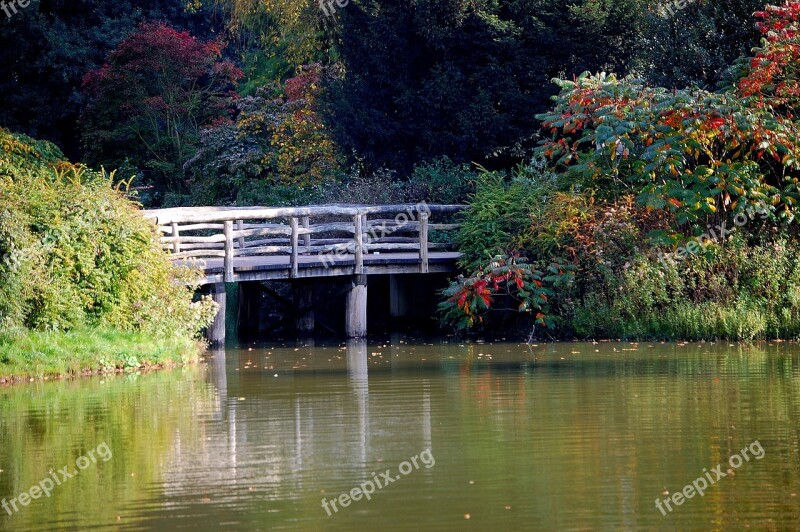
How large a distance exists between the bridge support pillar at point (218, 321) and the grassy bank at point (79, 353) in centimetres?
277

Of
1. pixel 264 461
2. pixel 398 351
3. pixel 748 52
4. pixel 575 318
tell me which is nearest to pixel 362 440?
pixel 264 461

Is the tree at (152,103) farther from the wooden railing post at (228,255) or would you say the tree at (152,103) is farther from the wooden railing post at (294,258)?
the wooden railing post at (228,255)

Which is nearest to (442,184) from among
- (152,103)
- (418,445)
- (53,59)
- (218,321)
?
(218,321)

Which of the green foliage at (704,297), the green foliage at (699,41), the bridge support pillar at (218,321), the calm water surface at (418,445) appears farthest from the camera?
the green foliage at (699,41)

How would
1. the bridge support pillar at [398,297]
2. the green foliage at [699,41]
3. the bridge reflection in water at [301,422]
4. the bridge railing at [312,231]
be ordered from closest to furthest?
the bridge reflection in water at [301,422]
the bridge railing at [312,231]
the green foliage at [699,41]
the bridge support pillar at [398,297]

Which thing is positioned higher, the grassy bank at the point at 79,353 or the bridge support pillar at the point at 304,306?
the bridge support pillar at the point at 304,306

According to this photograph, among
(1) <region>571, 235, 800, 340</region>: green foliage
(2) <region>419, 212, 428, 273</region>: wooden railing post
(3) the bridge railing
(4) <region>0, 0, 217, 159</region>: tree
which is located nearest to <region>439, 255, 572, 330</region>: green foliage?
(1) <region>571, 235, 800, 340</region>: green foliage

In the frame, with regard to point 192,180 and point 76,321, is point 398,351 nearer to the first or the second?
point 76,321

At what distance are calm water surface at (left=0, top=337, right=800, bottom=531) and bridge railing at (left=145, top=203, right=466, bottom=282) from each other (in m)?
3.74

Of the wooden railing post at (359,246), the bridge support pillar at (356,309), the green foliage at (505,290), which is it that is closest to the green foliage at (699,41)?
the green foliage at (505,290)

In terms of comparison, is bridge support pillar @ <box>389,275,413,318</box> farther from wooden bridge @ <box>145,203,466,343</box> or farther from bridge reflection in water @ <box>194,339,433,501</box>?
bridge reflection in water @ <box>194,339,433,501</box>

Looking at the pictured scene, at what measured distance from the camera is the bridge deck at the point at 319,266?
20.4m

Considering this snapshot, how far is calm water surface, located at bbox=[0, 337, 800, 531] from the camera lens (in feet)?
27.7

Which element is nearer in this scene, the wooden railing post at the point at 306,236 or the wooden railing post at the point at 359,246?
the wooden railing post at the point at 306,236
